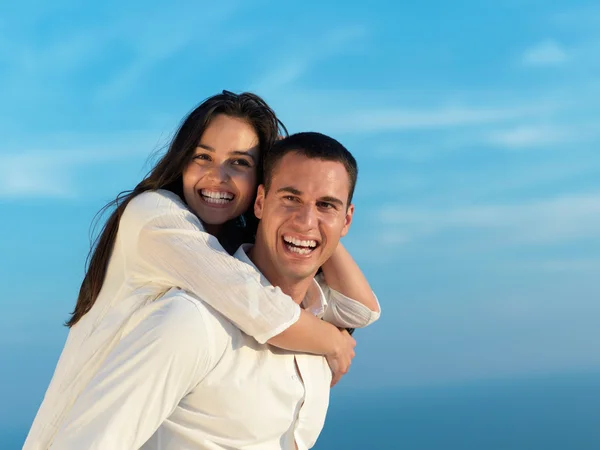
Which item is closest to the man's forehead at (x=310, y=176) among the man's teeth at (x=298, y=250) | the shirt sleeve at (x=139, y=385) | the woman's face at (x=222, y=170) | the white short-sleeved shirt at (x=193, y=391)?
the man's teeth at (x=298, y=250)

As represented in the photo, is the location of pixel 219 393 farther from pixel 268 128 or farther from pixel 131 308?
pixel 268 128

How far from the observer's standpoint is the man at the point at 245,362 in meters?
Answer: 2.81

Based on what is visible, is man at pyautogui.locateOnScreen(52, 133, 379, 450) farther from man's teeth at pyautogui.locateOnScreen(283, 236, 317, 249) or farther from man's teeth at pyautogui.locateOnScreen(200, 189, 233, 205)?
man's teeth at pyautogui.locateOnScreen(200, 189, 233, 205)

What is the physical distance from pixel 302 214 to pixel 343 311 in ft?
2.45

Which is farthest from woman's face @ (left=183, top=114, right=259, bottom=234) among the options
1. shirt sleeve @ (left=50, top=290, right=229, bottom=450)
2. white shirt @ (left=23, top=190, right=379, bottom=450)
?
shirt sleeve @ (left=50, top=290, right=229, bottom=450)

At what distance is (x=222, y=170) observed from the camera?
151 inches

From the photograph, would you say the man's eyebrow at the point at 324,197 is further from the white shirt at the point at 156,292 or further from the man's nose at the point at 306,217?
the white shirt at the point at 156,292

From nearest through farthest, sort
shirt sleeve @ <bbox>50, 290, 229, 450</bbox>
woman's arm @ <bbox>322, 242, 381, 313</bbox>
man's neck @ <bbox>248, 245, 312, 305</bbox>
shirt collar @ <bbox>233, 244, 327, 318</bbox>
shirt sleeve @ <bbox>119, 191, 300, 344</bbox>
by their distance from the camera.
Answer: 1. shirt sleeve @ <bbox>50, 290, 229, 450</bbox>
2. shirt sleeve @ <bbox>119, 191, 300, 344</bbox>
3. man's neck @ <bbox>248, 245, 312, 305</bbox>
4. shirt collar @ <bbox>233, 244, 327, 318</bbox>
5. woman's arm @ <bbox>322, 242, 381, 313</bbox>

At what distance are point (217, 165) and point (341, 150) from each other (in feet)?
2.32

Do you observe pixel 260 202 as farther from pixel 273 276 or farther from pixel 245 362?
pixel 245 362

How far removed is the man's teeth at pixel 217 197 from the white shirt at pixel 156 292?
0.59 ft

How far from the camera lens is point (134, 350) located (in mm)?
2840

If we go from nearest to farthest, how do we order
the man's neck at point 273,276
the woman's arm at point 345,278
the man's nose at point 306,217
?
the man's nose at point 306,217 → the man's neck at point 273,276 → the woman's arm at point 345,278

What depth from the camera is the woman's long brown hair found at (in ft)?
12.8
